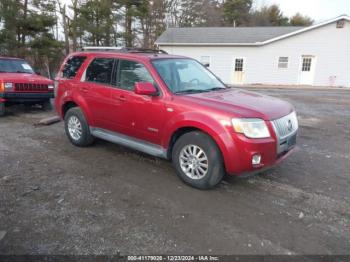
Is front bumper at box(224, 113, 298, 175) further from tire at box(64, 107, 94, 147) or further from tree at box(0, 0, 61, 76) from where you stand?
tree at box(0, 0, 61, 76)

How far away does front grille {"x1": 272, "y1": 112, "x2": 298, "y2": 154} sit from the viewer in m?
3.89

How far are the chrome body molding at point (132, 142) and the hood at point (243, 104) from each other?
3.18ft

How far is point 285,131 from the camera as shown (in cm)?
404

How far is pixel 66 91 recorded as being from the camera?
5.91 m

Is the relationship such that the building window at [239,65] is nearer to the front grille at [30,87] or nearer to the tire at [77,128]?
the front grille at [30,87]

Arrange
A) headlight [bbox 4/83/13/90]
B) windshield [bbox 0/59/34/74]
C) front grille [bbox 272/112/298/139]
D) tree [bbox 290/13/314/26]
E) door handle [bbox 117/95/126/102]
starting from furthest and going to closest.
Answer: tree [bbox 290/13/314/26] < windshield [bbox 0/59/34/74] < headlight [bbox 4/83/13/90] < door handle [bbox 117/95/126/102] < front grille [bbox 272/112/298/139]

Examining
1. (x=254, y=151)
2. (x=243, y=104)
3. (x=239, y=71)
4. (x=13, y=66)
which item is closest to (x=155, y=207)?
(x=254, y=151)

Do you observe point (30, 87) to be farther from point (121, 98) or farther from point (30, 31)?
point (30, 31)

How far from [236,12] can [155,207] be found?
4512 cm

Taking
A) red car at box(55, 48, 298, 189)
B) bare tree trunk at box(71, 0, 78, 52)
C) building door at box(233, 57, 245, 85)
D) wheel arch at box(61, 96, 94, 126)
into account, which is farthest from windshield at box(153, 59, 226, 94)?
bare tree trunk at box(71, 0, 78, 52)

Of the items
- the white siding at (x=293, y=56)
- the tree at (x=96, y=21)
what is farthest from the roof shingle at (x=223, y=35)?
the tree at (x=96, y=21)

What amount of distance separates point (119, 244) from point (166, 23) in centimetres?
3416

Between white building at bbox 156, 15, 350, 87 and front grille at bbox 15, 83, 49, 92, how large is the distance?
1572 cm

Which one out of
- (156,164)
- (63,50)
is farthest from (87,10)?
(156,164)
